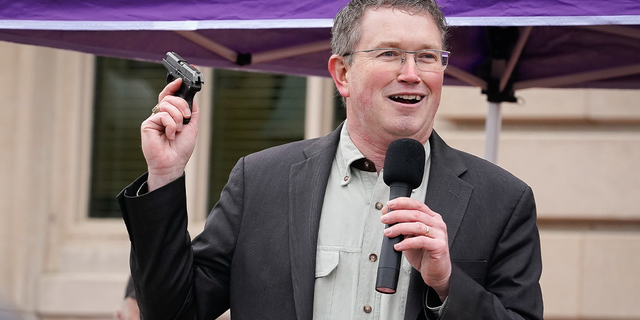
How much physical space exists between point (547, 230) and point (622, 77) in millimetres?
2225

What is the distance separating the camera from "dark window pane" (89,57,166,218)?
7.31 meters

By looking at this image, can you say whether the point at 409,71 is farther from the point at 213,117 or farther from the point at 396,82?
the point at 213,117

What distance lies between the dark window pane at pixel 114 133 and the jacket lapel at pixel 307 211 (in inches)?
194

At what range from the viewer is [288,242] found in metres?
2.49

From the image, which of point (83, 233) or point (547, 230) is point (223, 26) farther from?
point (83, 233)

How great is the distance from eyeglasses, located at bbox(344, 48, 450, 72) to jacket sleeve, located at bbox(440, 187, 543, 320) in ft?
1.70

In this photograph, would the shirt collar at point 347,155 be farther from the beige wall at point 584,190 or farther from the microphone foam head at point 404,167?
the beige wall at point 584,190

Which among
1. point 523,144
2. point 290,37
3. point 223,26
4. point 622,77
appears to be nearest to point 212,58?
point 290,37

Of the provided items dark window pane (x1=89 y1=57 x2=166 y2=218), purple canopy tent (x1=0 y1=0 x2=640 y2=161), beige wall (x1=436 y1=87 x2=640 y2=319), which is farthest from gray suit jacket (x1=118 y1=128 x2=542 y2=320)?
dark window pane (x1=89 y1=57 x2=166 y2=218)

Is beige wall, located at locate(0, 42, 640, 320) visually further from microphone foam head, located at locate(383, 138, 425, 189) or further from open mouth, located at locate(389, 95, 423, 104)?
microphone foam head, located at locate(383, 138, 425, 189)

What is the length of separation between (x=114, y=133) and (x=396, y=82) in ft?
17.8

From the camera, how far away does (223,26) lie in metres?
2.83

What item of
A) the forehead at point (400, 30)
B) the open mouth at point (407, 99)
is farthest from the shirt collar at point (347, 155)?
the forehead at point (400, 30)

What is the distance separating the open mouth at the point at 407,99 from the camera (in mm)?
2408
